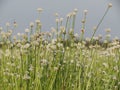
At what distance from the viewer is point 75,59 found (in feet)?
15.5

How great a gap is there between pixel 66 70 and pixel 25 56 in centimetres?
55

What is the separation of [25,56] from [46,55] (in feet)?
1.12

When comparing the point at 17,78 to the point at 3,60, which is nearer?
the point at 17,78

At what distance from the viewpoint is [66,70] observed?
13.9 ft

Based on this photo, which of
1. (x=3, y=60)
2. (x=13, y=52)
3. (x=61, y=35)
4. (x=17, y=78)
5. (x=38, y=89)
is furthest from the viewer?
(x=13, y=52)

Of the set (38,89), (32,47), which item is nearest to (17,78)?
(38,89)

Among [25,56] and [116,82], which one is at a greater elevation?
[25,56]

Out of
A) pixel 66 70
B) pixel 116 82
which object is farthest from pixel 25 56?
pixel 116 82

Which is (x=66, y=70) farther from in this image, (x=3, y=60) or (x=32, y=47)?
(x=3, y=60)

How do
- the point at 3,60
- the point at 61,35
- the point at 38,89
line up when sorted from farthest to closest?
the point at 3,60 < the point at 61,35 < the point at 38,89

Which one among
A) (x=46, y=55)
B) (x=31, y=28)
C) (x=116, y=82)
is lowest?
(x=116, y=82)

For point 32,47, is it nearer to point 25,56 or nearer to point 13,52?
point 25,56

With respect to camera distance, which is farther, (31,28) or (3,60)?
(3,60)

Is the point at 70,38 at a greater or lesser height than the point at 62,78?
greater
